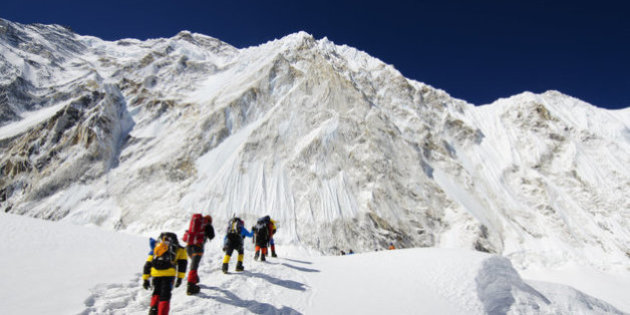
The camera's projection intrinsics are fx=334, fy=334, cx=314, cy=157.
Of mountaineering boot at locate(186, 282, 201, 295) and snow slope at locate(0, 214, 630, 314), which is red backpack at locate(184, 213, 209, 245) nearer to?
snow slope at locate(0, 214, 630, 314)

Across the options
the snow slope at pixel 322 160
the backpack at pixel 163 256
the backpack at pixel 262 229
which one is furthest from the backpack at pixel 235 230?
the snow slope at pixel 322 160

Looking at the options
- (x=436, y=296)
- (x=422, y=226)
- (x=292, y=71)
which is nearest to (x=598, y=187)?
(x=422, y=226)

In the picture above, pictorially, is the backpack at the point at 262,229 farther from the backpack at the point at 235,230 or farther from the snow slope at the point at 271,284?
the backpack at the point at 235,230

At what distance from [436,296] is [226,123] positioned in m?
33.5

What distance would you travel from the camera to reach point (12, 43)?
54688mm

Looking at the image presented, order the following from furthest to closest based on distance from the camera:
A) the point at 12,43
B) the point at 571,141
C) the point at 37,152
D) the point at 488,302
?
the point at 12,43 → the point at 571,141 → the point at 37,152 → the point at 488,302

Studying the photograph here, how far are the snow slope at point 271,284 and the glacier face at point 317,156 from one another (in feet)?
54.7

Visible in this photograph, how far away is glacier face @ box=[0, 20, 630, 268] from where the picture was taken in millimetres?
28734

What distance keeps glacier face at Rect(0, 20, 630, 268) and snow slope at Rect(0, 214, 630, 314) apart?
16.7 metres

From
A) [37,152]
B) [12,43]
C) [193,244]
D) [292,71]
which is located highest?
[12,43]

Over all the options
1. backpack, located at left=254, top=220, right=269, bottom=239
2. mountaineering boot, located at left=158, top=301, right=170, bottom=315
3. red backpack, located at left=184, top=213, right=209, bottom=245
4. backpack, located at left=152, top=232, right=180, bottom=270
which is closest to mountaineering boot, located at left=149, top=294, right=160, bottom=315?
mountaineering boot, located at left=158, top=301, right=170, bottom=315

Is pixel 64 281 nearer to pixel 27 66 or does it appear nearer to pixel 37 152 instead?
pixel 37 152

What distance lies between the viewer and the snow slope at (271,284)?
235 inches

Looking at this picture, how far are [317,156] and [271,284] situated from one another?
2514 centimetres
